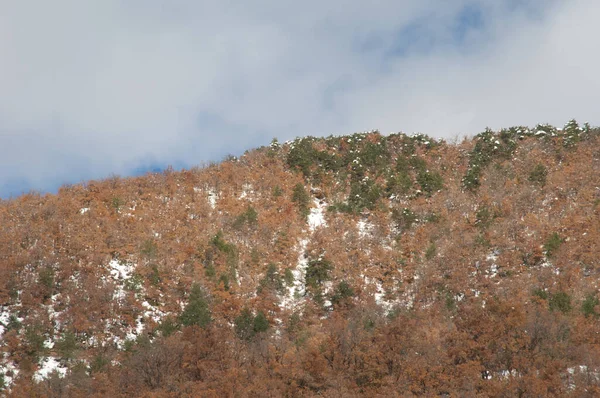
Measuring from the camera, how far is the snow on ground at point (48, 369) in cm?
3553

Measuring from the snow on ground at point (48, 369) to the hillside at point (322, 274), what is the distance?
15 cm

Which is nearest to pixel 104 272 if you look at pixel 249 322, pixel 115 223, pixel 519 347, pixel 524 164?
pixel 115 223

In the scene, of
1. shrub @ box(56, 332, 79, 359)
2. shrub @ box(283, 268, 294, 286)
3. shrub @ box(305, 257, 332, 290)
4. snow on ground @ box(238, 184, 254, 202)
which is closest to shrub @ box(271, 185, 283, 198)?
snow on ground @ box(238, 184, 254, 202)

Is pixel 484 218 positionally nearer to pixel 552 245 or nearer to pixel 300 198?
pixel 552 245

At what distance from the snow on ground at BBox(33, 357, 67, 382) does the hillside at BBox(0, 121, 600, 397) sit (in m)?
0.15

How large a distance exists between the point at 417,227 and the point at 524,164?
17.7 metres

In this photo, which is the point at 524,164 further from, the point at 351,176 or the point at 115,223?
the point at 115,223

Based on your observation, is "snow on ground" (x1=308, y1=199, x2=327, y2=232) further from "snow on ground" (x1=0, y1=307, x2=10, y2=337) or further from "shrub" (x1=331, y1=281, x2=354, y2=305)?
"snow on ground" (x1=0, y1=307, x2=10, y2=337)

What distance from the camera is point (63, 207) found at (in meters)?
52.4

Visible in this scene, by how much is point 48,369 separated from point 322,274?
23.4 m

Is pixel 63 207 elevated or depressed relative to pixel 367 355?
elevated

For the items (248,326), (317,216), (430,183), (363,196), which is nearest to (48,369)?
(248,326)

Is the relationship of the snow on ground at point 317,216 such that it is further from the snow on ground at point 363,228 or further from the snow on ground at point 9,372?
the snow on ground at point 9,372

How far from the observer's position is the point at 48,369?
36719mm
